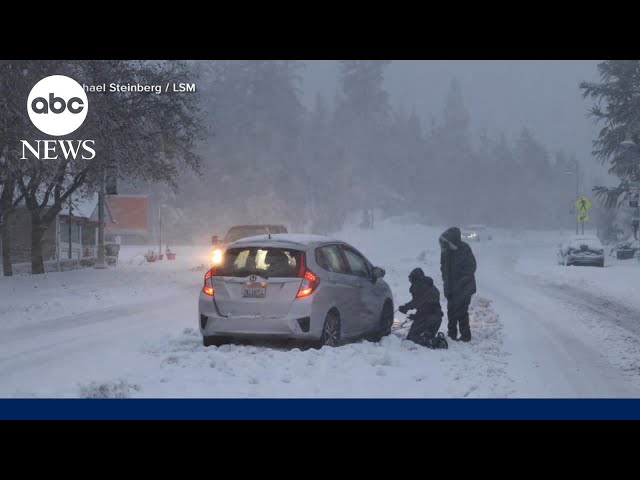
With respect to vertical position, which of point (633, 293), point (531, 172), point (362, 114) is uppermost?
point (362, 114)

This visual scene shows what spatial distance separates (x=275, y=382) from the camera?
7.98m

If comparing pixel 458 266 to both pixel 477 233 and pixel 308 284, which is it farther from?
pixel 477 233

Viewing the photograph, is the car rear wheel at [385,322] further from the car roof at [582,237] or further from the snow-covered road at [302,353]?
the car roof at [582,237]

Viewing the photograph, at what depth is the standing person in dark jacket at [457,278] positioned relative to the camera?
40.7 feet

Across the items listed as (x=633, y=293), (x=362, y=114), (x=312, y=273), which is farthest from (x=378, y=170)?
(x=312, y=273)

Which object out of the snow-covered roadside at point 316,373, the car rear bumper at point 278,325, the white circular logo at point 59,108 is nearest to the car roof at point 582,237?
the snow-covered roadside at point 316,373

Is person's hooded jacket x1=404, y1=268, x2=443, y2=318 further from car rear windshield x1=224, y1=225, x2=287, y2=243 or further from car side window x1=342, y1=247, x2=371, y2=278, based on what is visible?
car rear windshield x1=224, y1=225, x2=287, y2=243

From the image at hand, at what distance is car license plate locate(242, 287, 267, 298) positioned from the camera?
10297 mm

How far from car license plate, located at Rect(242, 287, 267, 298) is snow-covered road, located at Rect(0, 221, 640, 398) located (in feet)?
2.52

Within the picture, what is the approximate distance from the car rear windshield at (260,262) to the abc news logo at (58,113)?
2759 millimetres

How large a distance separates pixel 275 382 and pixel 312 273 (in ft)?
Answer: 9.13

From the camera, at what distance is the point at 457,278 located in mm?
12555

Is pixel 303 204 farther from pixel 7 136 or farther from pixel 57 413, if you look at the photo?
pixel 57 413

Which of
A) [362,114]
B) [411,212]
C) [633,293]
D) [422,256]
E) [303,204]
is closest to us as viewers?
[633,293]
